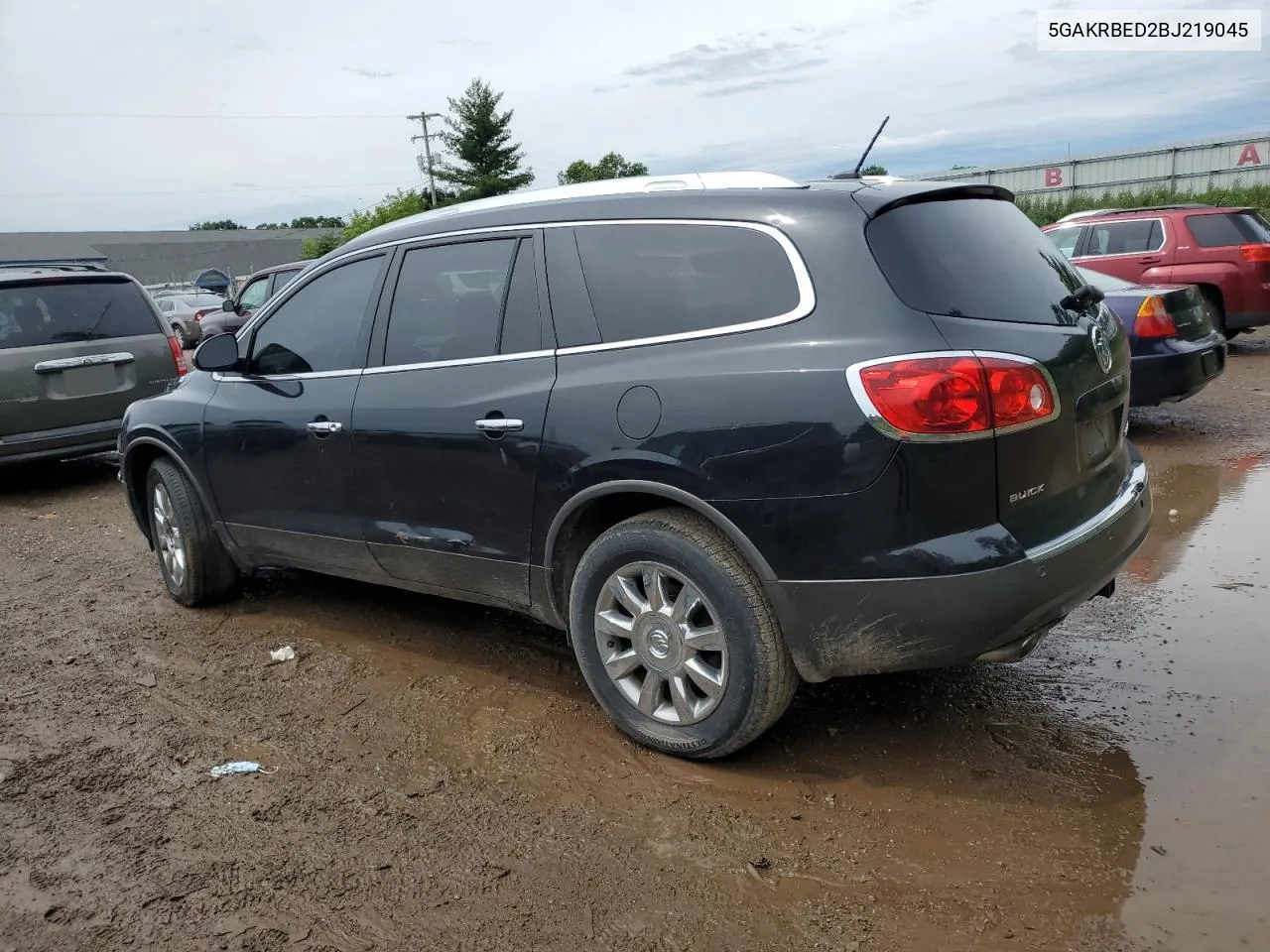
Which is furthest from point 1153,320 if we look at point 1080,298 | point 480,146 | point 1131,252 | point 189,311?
point 480,146

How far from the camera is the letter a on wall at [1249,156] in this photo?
94.8 feet

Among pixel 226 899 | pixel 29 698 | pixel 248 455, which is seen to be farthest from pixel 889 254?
pixel 29 698

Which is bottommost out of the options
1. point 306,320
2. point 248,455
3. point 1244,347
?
point 1244,347

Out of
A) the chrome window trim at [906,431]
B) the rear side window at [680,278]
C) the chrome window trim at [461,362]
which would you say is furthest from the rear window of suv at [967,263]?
the chrome window trim at [461,362]

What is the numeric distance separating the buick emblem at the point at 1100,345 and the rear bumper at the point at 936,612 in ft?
1.76

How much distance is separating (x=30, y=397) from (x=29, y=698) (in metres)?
4.51

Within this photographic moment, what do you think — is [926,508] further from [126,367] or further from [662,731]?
[126,367]

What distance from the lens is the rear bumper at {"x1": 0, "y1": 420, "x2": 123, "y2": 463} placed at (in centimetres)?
784

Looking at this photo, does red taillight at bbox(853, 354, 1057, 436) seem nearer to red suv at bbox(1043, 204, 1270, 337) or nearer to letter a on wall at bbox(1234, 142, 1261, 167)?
red suv at bbox(1043, 204, 1270, 337)

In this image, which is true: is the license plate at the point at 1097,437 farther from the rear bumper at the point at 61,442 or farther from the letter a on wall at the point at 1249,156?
the letter a on wall at the point at 1249,156

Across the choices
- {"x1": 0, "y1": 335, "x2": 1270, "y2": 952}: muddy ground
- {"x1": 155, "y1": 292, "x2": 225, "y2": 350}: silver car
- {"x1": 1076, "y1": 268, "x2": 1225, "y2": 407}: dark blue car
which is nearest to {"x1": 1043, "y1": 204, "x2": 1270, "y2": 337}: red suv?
{"x1": 1076, "y1": 268, "x2": 1225, "y2": 407}: dark blue car

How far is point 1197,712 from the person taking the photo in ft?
11.5

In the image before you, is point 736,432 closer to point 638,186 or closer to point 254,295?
point 638,186

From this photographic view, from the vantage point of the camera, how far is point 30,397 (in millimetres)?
7879
